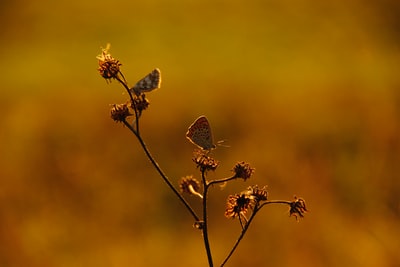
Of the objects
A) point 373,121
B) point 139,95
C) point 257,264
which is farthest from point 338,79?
point 139,95

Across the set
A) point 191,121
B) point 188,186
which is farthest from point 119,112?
point 191,121

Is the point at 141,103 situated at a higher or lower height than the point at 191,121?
lower

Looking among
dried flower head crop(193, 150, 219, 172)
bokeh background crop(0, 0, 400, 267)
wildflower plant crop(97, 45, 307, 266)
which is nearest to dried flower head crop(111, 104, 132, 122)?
wildflower plant crop(97, 45, 307, 266)

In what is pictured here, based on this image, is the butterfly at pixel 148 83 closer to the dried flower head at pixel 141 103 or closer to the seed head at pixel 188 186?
the dried flower head at pixel 141 103

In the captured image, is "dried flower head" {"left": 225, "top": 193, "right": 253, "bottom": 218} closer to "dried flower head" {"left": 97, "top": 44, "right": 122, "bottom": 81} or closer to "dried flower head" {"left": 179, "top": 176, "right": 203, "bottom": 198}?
"dried flower head" {"left": 179, "top": 176, "right": 203, "bottom": 198}

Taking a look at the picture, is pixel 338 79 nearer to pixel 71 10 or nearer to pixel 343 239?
pixel 343 239

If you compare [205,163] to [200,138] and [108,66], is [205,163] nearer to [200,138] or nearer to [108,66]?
[200,138]

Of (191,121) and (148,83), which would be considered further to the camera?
(191,121)
